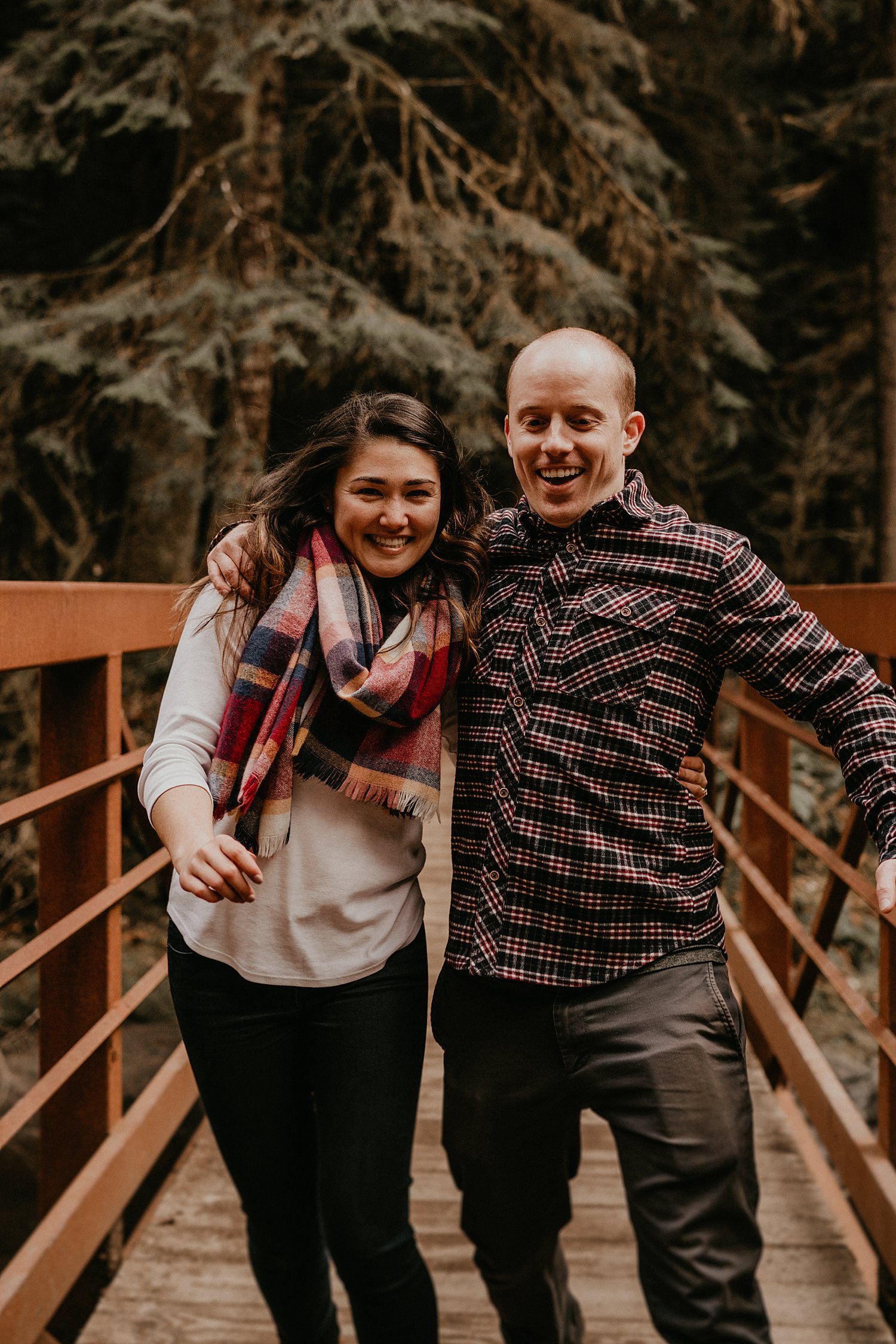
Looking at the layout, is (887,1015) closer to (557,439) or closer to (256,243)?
(557,439)

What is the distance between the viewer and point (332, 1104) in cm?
175

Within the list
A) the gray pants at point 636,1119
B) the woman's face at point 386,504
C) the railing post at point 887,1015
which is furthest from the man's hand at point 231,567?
the railing post at point 887,1015

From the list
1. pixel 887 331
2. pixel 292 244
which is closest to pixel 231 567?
pixel 292 244

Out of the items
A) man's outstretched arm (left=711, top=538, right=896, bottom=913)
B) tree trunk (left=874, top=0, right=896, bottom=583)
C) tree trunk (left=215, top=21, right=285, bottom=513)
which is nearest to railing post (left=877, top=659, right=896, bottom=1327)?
man's outstretched arm (left=711, top=538, right=896, bottom=913)

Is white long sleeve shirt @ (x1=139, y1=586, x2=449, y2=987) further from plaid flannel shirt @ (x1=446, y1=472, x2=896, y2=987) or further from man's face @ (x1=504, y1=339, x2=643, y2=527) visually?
man's face @ (x1=504, y1=339, x2=643, y2=527)

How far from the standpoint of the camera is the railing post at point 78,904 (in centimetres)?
229

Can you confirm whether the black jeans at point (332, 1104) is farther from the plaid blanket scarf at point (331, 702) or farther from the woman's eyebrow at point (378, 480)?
the woman's eyebrow at point (378, 480)

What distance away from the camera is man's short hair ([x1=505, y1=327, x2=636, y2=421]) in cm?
178

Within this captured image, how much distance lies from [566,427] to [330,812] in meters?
0.70

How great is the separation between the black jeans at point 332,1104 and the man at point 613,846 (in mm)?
121

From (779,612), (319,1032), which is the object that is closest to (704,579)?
(779,612)

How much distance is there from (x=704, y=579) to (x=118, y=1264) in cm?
253

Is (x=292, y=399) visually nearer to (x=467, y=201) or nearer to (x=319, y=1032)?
(x=467, y=201)

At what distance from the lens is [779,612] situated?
1.69m
